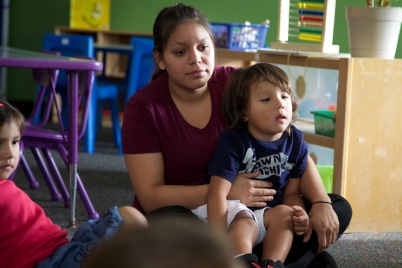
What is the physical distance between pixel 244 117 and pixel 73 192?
1066mm

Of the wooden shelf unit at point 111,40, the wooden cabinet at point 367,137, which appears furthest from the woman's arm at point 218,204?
the wooden shelf unit at point 111,40

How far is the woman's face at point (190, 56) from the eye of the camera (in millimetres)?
1716

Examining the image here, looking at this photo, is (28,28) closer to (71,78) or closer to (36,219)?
(71,78)

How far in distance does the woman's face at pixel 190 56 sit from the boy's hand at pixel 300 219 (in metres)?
0.43

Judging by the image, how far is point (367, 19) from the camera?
249 cm

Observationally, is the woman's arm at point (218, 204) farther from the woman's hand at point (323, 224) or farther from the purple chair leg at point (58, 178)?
the purple chair leg at point (58, 178)

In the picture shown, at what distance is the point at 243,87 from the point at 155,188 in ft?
1.20

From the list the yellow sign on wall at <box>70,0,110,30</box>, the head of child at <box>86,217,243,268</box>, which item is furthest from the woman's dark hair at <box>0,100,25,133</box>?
the yellow sign on wall at <box>70,0,110,30</box>

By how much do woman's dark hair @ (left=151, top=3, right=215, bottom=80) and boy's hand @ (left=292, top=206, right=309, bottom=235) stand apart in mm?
546

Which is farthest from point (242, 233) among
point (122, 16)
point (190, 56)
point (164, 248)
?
point (122, 16)

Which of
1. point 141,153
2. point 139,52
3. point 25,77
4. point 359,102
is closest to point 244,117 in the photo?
point 141,153

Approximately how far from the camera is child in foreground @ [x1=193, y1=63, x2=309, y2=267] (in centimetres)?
163

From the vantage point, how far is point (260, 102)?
1.72m

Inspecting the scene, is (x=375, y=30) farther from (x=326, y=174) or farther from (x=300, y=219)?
(x=300, y=219)
